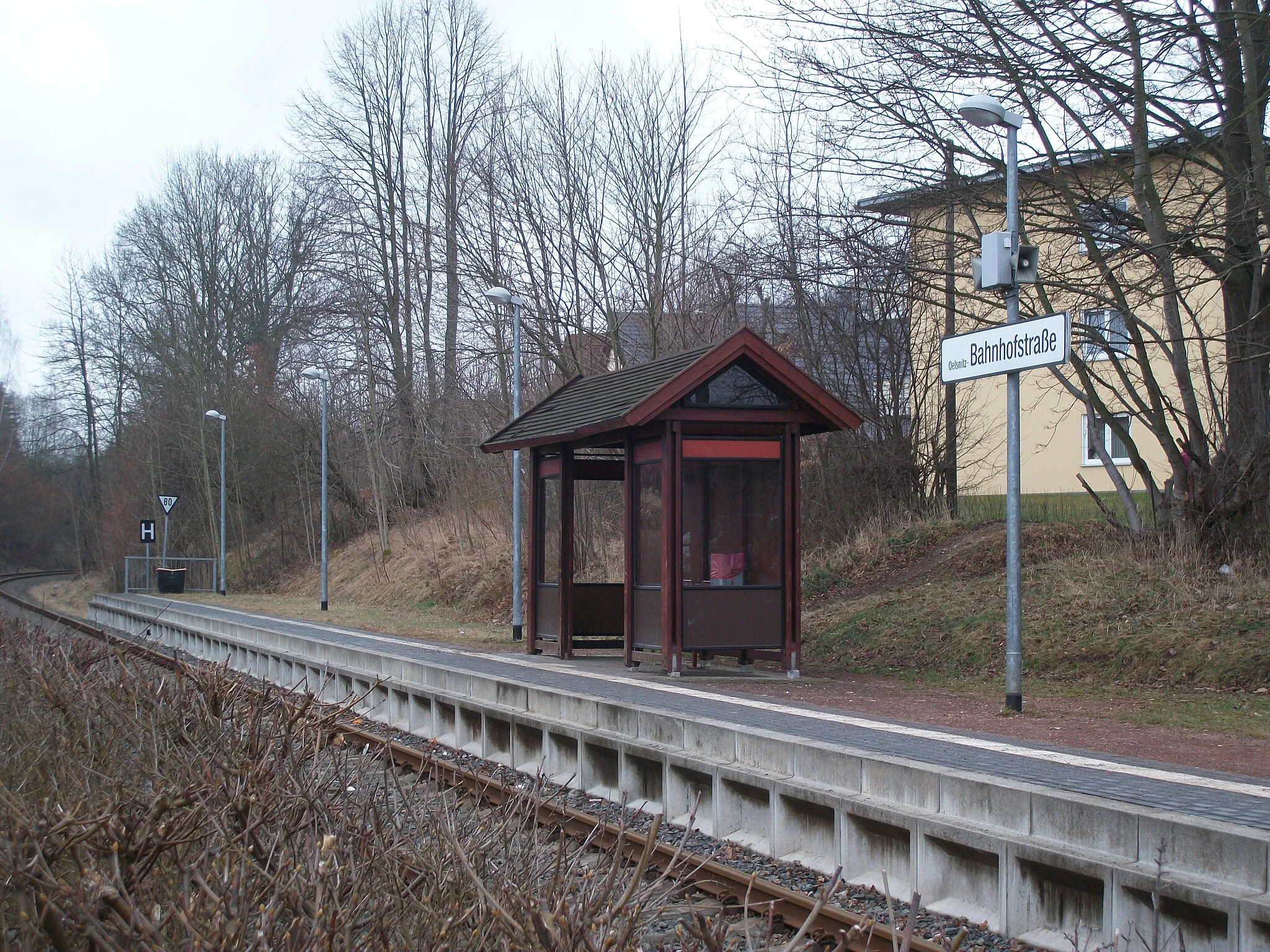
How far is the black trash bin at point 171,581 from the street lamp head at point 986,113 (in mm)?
39452

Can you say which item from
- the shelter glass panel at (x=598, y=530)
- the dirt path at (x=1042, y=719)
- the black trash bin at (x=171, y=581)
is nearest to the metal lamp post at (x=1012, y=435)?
the dirt path at (x=1042, y=719)

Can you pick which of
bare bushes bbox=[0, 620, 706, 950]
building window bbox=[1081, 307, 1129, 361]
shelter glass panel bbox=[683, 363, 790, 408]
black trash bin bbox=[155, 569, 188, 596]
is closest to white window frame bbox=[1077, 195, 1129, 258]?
building window bbox=[1081, 307, 1129, 361]

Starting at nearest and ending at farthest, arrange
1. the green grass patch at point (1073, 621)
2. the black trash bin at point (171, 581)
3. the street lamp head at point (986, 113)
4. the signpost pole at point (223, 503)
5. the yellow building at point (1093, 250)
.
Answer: the street lamp head at point (986, 113) < the green grass patch at point (1073, 621) < the yellow building at point (1093, 250) < the signpost pole at point (223, 503) < the black trash bin at point (171, 581)

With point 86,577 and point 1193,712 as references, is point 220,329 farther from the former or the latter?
point 1193,712

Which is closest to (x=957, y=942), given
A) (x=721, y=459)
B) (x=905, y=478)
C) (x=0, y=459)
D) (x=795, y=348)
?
(x=721, y=459)

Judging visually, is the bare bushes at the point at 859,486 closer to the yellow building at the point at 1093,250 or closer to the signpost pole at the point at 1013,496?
the yellow building at the point at 1093,250

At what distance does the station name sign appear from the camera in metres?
10.7

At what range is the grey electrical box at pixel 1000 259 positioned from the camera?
11.5m

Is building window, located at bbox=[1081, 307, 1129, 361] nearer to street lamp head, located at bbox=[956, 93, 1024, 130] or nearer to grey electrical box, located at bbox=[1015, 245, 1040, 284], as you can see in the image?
grey electrical box, located at bbox=[1015, 245, 1040, 284]

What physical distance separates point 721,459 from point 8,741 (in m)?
8.90

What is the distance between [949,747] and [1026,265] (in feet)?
16.3

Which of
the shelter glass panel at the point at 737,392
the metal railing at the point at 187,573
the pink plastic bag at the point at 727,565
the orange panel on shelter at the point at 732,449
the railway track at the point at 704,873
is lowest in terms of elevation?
the metal railing at the point at 187,573

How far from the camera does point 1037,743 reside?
9.29 m

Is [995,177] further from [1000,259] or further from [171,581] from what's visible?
[171,581]
